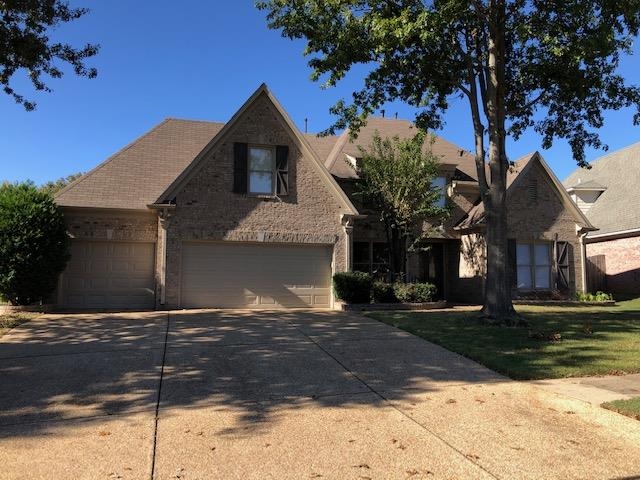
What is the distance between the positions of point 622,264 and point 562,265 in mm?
5347

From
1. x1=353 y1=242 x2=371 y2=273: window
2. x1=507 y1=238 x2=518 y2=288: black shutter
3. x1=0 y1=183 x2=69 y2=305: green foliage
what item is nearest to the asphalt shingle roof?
x1=0 y1=183 x2=69 y2=305: green foliage

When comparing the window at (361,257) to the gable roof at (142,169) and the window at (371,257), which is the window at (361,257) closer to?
the window at (371,257)

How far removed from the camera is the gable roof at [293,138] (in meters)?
15.8

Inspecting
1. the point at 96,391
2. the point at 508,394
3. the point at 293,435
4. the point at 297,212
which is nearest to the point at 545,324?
the point at 508,394

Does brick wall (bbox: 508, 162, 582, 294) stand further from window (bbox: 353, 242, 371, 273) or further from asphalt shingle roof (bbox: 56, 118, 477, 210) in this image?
window (bbox: 353, 242, 371, 273)

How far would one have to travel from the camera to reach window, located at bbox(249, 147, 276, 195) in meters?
16.9

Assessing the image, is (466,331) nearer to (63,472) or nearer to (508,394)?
(508,394)

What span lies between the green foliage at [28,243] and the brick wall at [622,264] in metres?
22.3

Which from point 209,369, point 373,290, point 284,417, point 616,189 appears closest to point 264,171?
point 373,290

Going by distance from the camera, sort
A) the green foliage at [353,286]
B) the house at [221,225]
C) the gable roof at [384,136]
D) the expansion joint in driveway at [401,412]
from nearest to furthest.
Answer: the expansion joint in driveway at [401,412]
the house at [221,225]
the green foliage at [353,286]
the gable roof at [384,136]

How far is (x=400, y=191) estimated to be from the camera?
58.1ft

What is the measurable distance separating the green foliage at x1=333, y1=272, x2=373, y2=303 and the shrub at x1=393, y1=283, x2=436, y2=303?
3.41 feet

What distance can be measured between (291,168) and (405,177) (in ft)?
12.8

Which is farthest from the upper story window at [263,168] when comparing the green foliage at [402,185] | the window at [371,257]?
the window at [371,257]
